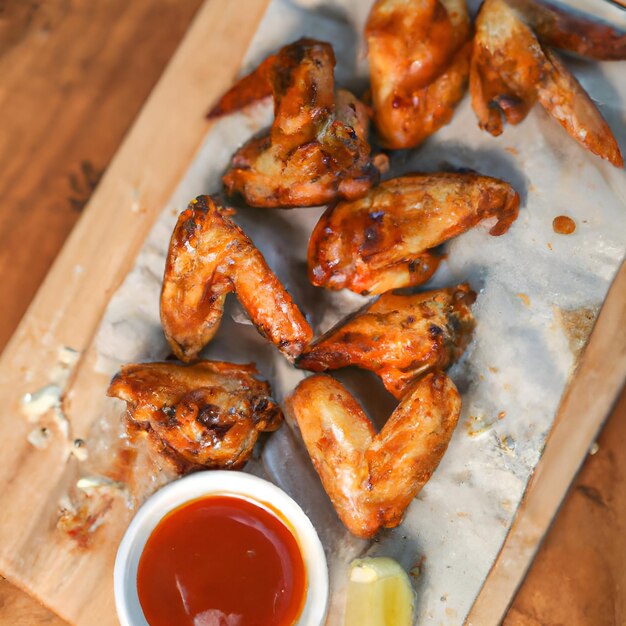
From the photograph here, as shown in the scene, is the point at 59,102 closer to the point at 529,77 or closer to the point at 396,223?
the point at 396,223

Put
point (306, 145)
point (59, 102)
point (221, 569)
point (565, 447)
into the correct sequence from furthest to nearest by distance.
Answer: point (59, 102)
point (565, 447)
point (306, 145)
point (221, 569)

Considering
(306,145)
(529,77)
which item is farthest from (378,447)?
(529,77)

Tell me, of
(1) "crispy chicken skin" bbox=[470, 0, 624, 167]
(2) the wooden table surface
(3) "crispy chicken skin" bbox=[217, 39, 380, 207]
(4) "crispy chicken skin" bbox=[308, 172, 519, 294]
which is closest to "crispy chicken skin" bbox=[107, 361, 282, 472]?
(4) "crispy chicken skin" bbox=[308, 172, 519, 294]

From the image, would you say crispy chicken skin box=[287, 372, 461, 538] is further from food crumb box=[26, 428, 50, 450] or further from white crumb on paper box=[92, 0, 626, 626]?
food crumb box=[26, 428, 50, 450]

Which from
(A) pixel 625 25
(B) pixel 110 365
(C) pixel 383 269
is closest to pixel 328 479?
(C) pixel 383 269

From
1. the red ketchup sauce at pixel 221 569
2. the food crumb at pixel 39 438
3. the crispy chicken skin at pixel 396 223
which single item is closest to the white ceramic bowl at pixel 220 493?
the red ketchup sauce at pixel 221 569
